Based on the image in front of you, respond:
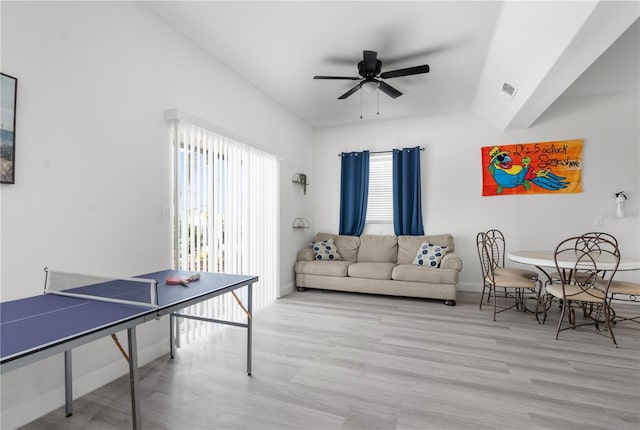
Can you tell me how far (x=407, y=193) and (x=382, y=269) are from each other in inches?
56.2

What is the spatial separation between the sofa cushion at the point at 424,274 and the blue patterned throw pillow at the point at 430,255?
0.15 m

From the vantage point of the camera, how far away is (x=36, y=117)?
6.27 feet

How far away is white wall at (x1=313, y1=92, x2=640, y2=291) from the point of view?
4422mm

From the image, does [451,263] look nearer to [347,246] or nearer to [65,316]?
[347,246]

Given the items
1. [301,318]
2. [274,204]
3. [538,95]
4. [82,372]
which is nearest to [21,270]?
[82,372]

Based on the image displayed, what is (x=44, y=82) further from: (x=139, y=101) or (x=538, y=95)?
(x=538, y=95)

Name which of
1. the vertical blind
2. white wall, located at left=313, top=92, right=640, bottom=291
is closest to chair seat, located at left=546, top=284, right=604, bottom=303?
white wall, located at left=313, top=92, right=640, bottom=291

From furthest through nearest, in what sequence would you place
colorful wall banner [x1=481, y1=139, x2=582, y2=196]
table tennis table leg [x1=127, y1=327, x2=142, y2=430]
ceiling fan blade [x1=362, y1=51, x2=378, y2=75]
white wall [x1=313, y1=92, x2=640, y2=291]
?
colorful wall banner [x1=481, y1=139, x2=582, y2=196] < white wall [x1=313, y1=92, x2=640, y2=291] < ceiling fan blade [x1=362, y1=51, x2=378, y2=75] < table tennis table leg [x1=127, y1=327, x2=142, y2=430]

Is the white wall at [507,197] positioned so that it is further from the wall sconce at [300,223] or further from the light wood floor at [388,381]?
the light wood floor at [388,381]

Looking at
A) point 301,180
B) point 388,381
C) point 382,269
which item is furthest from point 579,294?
point 301,180

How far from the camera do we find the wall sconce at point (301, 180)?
521cm

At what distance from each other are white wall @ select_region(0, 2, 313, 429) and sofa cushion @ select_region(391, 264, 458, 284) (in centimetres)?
305

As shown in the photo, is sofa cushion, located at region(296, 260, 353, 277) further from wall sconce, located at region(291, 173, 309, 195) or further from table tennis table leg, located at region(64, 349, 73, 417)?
table tennis table leg, located at region(64, 349, 73, 417)

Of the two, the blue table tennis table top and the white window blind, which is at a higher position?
the white window blind
